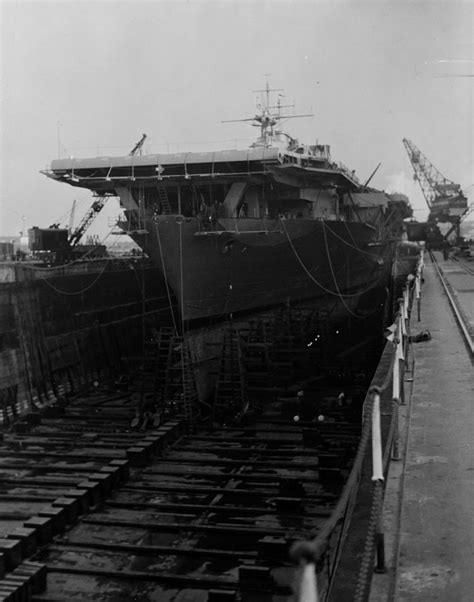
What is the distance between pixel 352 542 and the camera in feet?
12.7

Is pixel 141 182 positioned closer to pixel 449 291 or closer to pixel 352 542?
pixel 449 291

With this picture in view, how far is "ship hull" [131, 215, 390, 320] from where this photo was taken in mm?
17406

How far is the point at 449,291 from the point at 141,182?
922 cm

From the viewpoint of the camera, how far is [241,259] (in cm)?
1858

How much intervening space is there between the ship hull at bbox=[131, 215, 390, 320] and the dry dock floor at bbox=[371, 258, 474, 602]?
9.76 m

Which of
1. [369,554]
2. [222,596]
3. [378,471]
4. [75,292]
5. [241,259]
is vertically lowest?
[222,596]

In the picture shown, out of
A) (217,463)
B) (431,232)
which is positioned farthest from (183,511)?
(431,232)

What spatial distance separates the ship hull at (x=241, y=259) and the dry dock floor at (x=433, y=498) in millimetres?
9761

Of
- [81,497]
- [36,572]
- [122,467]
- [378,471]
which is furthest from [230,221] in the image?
[378,471]

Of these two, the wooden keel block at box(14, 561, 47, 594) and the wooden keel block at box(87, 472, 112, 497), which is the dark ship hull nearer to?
the wooden keel block at box(87, 472, 112, 497)

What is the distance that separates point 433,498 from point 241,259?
14.4 metres

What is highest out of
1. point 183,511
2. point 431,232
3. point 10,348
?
point 431,232

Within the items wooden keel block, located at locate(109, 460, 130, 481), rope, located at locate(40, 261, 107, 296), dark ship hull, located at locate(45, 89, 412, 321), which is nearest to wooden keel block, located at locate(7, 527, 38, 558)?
wooden keel block, located at locate(109, 460, 130, 481)

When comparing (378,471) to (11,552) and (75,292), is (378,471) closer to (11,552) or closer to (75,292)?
(11,552)
